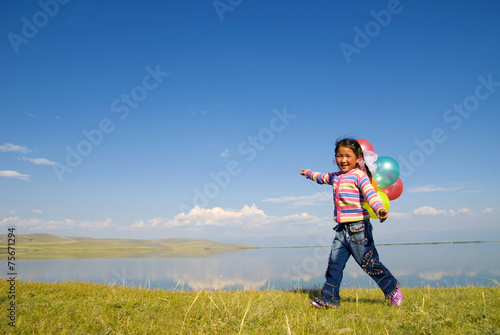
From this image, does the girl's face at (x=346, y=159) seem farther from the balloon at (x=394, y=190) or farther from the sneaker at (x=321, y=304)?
the sneaker at (x=321, y=304)

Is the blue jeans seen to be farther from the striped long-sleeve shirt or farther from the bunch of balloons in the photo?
the bunch of balloons

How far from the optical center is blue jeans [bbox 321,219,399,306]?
14.2 feet

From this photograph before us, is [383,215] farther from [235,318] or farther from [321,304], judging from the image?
[235,318]

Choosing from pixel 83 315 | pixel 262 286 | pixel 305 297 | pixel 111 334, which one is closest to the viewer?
pixel 111 334

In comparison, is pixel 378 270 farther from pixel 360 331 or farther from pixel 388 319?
pixel 360 331

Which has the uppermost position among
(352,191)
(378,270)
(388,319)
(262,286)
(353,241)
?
(352,191)

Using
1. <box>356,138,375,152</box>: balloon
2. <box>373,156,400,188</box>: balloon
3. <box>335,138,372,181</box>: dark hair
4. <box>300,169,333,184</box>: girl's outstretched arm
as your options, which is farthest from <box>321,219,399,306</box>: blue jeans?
<box>356,138,375,152</box>: balloon

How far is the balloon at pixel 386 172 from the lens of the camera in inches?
214

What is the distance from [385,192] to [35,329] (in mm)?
5596

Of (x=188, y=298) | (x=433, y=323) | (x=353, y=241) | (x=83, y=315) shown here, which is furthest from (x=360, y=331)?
(x=83, y=315)

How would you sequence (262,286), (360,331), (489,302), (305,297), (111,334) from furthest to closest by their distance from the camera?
(262,286), (305,297), (489,302), (360,331), (111,334)

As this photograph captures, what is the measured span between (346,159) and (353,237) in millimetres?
1180

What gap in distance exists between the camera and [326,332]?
111 inches

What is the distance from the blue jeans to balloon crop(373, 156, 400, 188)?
1256 mm
